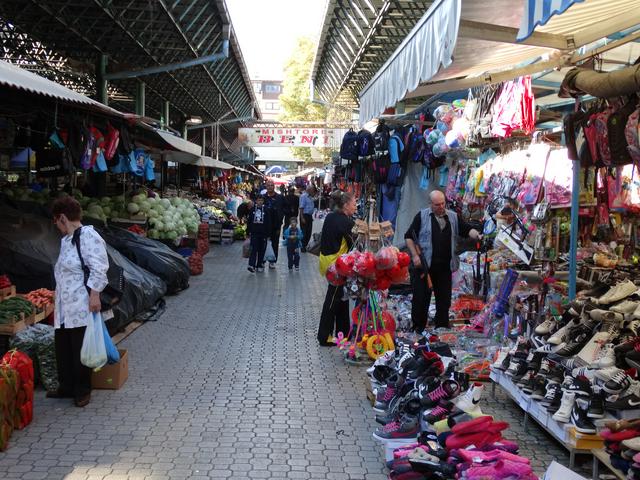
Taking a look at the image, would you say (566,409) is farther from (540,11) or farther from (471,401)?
(540,11)

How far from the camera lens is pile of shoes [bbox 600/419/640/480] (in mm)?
3148

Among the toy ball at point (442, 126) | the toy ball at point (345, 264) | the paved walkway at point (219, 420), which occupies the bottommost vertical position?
the paved walkway at point (219, 420)

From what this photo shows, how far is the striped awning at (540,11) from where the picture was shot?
2723mm

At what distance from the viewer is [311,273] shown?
13812mm

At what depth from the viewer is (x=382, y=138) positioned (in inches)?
398

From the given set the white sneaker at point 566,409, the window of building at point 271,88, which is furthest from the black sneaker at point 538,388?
the window of building at point 271,88

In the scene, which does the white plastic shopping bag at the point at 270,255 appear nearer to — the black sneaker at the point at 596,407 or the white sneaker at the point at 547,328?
the white sneaker at the point at 547,328

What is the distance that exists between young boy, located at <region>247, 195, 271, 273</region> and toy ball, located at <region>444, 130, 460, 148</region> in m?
5.47

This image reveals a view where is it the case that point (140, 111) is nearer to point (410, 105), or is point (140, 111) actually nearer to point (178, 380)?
point (410, 105)

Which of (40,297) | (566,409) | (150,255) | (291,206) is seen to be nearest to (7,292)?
(40,297)

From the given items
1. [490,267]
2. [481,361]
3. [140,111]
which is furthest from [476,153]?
[140,111]

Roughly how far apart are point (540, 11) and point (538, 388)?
265 centimetres

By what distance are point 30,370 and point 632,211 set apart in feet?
17.4

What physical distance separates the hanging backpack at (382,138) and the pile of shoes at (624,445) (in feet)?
23.1
